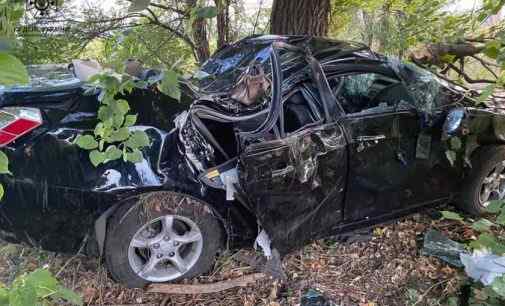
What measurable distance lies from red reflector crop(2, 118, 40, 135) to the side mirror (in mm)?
2741

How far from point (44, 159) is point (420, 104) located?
2563mm

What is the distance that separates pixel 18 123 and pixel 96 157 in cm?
44

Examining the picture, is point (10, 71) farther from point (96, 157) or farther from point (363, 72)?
point (363, 72)

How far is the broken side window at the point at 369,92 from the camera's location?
A: 3.37 m

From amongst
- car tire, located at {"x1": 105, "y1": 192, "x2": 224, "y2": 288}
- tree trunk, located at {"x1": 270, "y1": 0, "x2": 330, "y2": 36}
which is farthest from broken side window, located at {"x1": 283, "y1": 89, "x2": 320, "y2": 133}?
tree trunk, located at {"x1": 270, "y1": 0, "x2": 330, "y2": 36}

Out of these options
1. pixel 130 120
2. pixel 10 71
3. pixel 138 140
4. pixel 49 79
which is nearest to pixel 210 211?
pixel 138 140

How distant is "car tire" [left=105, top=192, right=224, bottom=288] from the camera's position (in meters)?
2.63

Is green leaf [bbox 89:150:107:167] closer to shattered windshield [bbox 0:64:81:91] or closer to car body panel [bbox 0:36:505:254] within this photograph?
car body panel [bbox 0:36:505:254]

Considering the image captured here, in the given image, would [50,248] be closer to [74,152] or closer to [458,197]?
[74,152]

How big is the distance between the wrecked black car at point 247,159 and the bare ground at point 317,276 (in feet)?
0.61

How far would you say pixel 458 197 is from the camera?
383 centimetres

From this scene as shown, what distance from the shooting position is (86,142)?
2363 mm

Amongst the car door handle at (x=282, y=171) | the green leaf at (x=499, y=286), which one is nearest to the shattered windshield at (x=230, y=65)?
the car door handle at (x=282, y=171)

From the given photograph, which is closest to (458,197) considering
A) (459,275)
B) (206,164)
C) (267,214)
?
(459,275)
